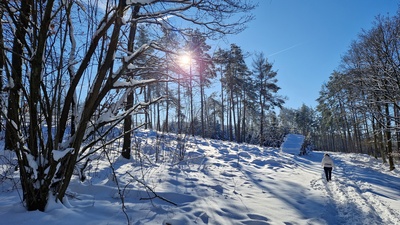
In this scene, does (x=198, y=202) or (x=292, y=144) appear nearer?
(x=198, y=202)

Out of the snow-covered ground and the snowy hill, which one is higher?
the snowy hill

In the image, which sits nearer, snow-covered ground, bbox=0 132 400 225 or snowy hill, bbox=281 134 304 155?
snow-covered ground, bbox=0 132 400 225

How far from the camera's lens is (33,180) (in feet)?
7.55

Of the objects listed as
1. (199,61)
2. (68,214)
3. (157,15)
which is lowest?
(68,214)

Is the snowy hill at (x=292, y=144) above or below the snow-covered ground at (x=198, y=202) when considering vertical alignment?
above

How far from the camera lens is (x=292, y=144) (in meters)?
21.7

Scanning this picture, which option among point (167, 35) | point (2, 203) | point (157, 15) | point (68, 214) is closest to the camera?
point (68, 214)

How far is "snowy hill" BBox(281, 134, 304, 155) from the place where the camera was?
2027 centimetres

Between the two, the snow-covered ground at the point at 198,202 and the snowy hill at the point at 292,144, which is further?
the snowy hill at the point at 292,144

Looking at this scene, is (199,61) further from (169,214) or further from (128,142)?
(128,142)

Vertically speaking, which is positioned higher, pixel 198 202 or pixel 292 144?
pixel 292 144

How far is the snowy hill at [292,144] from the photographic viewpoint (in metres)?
20.3

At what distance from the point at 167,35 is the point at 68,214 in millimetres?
3320

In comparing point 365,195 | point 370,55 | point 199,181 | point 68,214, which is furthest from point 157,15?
point 370,55
